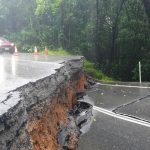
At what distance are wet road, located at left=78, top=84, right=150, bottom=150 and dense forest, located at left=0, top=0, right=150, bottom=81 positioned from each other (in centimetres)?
1285

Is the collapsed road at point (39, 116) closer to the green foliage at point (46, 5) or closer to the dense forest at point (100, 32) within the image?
the dense forest at point (100, 32)

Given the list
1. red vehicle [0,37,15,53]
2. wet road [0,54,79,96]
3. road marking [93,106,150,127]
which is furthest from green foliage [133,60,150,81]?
road marking [93,106,150,127]

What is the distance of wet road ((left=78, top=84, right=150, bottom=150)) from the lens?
28.1 feet

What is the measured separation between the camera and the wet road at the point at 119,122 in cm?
858

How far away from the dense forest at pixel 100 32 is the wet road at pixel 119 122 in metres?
12.8

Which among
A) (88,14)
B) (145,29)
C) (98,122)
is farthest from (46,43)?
(98,122)

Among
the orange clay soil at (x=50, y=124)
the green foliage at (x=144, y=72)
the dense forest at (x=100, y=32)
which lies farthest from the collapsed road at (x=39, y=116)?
the green foliage at (x=144, y=72)

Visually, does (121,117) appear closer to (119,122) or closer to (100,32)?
(119,122)

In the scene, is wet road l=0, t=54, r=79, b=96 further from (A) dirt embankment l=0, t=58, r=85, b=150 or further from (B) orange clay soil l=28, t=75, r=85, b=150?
(B) orange clay soil l=28, t=75, r=85, b=150

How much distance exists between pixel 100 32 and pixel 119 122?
77.4ft

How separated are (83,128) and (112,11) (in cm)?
2483

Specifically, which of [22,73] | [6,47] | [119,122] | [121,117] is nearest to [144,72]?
[6,47]

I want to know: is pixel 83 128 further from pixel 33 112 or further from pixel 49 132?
pixel 33 112

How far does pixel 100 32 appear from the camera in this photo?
1326 inches
